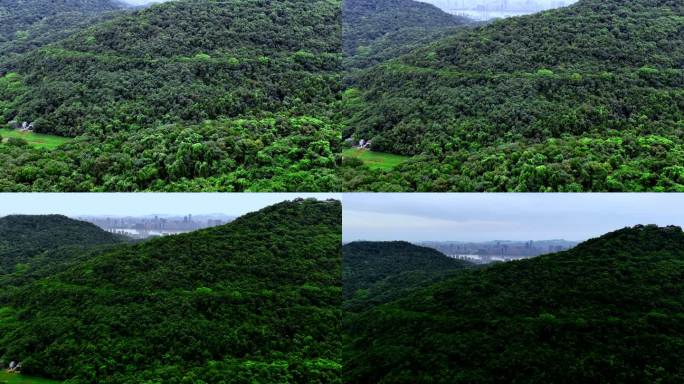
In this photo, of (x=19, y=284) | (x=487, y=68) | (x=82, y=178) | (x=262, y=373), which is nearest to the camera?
(x=82, y=178)

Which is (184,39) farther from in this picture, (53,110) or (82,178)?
(82,178)

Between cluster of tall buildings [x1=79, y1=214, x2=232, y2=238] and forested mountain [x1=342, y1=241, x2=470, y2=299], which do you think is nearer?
cluster of tall buildings [x1=79, y1=214, x2=232, y2=238]

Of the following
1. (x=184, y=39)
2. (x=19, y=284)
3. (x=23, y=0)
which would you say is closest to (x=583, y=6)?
(x=184, y=39)

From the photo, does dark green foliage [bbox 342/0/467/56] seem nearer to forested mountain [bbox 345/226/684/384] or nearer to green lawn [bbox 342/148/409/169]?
green lawn [bbox 342/148/409/169]

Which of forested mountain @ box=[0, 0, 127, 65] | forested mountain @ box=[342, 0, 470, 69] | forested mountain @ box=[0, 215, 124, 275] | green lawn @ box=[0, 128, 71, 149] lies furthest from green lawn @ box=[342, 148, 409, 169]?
forested mountain @ box=[0, 215, 124, 275]

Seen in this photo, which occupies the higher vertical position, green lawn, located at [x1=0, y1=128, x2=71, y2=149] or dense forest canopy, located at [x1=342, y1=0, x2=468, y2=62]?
dense forest canopy, located at [x1=342, y1=0, x2=468, y2=62]

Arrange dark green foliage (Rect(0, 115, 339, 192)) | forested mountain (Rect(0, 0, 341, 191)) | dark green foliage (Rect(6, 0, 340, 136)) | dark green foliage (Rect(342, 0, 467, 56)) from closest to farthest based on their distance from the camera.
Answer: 1. dark green foliage (Rect(0, 115, 339, 192))
2. forested mountain (Rect(0, 0, 341, 191))
3. dark green foliage (Rect(6, 0, 340, 136))
4. dark green foliage (Rect(342, 0, 467, 56))

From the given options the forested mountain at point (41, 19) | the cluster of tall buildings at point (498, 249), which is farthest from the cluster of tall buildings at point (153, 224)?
the cluster of tall buildings at point (498, 249)
